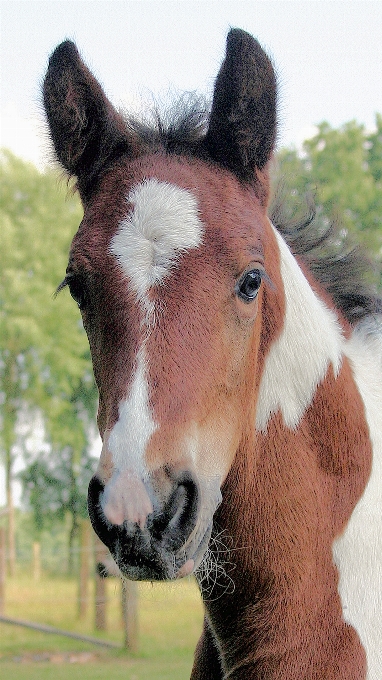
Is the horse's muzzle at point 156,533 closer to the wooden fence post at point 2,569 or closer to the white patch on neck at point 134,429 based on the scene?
the white patch on neck at point 134,429

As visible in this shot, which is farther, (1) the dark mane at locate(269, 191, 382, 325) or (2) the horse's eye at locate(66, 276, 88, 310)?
(1) the dark mane at locate(269, 191, 382, 325)

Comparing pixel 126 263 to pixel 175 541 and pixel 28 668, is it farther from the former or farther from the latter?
pixel 28 668

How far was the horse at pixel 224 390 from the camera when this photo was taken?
2.08 m

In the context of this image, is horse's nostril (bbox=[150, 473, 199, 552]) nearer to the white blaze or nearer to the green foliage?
the white blaze

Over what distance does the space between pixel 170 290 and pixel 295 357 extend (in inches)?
27.5

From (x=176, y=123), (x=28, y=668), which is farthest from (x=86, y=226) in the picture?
(x=28, y=668)

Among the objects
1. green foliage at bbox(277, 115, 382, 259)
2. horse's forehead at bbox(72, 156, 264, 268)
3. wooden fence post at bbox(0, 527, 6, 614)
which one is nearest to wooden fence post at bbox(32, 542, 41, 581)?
wooden fence post at bbox(0, 527, 6, 614)

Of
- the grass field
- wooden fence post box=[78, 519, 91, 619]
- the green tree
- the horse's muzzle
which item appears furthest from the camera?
the green tree

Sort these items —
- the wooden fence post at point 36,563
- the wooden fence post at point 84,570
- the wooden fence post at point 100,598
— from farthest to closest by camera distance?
the wooden fence post at point 36,563 < the wooden fence post at point 84,570 < the wooden fence post at point 100,598

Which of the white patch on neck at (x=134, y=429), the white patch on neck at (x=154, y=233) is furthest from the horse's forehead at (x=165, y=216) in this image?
the white patch on neck at (x=134, y=429)

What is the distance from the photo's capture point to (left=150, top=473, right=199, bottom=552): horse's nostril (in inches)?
76.6

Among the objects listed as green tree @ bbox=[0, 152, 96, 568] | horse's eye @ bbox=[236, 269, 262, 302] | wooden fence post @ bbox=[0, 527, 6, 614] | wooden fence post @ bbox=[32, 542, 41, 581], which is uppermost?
horse's eye @ bbox=[236, 269, 262, 302]

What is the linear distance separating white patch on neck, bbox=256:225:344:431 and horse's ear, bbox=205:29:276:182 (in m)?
0.38

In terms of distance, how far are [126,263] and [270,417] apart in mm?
781
